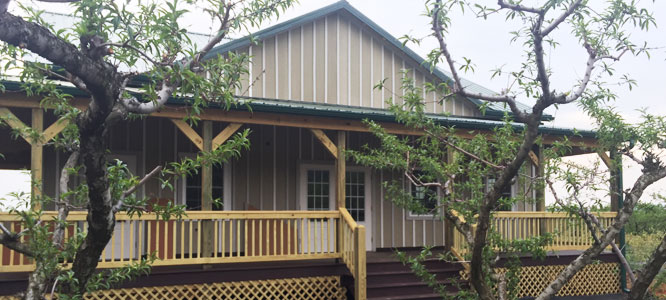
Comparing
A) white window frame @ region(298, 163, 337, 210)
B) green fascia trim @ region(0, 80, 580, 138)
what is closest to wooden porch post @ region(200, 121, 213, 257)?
green fascia trim @ region(0, 80, 580, 138)

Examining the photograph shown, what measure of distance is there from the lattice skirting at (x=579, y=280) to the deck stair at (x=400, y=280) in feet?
5.49

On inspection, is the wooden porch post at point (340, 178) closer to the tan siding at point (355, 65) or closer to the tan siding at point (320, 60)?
the tan siding at point (320, 60)

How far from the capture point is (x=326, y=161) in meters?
12.3

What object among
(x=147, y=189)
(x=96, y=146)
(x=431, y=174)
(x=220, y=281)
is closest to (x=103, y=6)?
(x=96, y=146)

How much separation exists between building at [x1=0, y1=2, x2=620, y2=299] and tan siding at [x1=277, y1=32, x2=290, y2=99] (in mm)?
22

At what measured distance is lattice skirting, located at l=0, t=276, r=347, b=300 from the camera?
8.45 meters

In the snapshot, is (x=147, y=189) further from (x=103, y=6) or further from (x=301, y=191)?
(x=103, y=6)

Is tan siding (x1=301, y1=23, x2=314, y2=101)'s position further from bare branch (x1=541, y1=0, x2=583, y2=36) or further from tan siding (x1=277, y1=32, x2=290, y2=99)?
bare branch (x1=541, y1=0, x2=583, y2=36)

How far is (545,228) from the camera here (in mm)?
11492

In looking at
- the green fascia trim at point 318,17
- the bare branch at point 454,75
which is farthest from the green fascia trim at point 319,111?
the bare branch at point 454,75

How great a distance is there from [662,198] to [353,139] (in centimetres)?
622

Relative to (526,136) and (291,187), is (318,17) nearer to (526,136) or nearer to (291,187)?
(291,187)

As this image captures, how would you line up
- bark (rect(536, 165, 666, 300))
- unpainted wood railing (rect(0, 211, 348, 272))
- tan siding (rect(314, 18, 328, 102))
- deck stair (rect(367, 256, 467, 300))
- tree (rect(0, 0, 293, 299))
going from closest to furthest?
tree (rect(0, 0, 293, 299)), bark (rect(536, 165, 666, 300)), unpainted wood railing (rect(0, 211, 348, 272)), deck stair (rect(367, 256, 467, 300)), tan siding (rect(314, 18, 328, 102))

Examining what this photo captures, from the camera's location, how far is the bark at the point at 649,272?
20.8 feet
